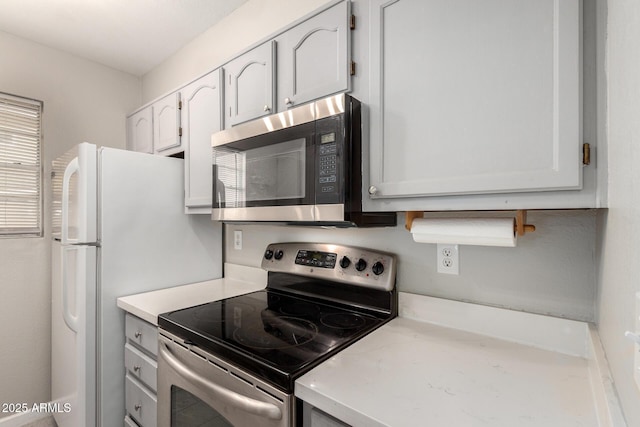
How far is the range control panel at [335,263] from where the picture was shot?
125cm

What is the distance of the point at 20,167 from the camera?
2.06m

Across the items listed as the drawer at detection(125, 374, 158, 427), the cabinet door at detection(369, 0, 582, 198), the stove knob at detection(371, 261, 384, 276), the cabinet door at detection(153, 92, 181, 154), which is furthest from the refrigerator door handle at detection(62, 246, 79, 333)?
the cabinet door at detection(369, 0, 582, 198)

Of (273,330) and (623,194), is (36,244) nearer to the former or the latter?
(273,330)

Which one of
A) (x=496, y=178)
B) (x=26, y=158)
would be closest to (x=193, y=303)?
(x=496, y=178)

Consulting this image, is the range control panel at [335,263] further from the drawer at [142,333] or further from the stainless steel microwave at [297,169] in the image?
the drawer at [142,333]

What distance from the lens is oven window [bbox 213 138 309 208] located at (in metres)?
1.14

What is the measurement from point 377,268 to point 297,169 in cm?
53

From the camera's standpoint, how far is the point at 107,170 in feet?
5.03

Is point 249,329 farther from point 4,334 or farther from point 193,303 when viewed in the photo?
point 4,334

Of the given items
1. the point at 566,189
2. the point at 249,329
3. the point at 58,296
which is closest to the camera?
the point at 566,189

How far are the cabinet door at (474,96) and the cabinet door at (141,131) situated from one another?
5.85 ft

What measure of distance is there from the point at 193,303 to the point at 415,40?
147cm

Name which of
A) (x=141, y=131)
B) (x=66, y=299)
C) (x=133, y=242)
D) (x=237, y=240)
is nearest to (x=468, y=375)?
(x=237, y=240)

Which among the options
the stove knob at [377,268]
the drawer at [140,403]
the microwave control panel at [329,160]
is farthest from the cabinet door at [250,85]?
the drawer at [140,403]
